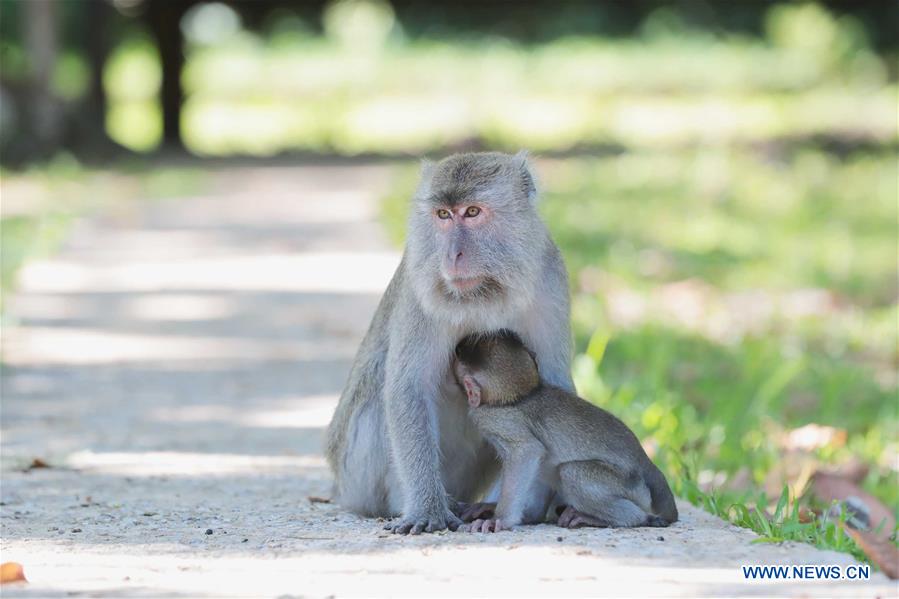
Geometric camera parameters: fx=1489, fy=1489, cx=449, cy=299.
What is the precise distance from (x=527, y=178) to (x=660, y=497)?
1.20 metres

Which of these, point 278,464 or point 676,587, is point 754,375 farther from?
point 676,587

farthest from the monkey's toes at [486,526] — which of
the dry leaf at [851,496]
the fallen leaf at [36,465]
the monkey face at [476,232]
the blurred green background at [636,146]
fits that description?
the fallen leaf at [36,465]

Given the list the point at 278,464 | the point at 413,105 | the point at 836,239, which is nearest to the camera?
the point at 278,464

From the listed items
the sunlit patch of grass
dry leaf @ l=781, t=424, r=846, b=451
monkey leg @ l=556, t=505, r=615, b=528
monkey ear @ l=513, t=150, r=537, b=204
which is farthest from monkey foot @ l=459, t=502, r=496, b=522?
the sunlit patch of grass

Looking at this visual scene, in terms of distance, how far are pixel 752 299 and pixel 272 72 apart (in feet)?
63.1

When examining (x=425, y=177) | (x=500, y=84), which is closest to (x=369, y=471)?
(x=425, y=177)

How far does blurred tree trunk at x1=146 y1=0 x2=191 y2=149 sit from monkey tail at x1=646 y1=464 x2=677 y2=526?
2138 centimetres

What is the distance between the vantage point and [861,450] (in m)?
7.21

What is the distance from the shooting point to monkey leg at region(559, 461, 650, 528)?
481 cm

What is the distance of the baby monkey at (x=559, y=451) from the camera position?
483 cm

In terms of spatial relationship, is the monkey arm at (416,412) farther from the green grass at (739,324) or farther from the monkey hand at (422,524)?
the green grass at (739,324)

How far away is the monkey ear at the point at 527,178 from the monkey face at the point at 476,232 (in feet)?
0.06

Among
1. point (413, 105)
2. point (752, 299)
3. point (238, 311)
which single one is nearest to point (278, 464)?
point (238, 311)

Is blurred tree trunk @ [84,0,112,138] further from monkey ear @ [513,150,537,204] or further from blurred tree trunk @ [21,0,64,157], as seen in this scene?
monkey ear @ [513,150,537,204]
